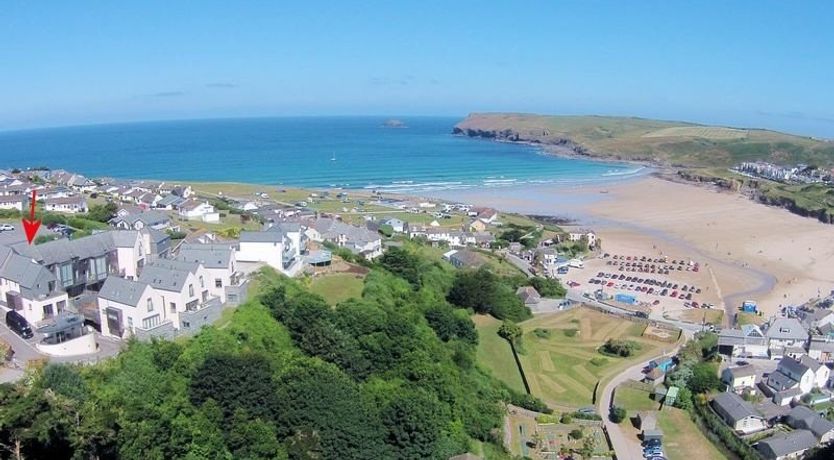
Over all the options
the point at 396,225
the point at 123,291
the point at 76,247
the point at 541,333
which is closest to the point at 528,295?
the point at 541,333

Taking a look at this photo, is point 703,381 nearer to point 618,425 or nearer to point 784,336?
point 618,425

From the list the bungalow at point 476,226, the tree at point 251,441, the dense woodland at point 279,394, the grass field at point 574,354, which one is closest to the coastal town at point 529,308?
the grass field at point 574,354

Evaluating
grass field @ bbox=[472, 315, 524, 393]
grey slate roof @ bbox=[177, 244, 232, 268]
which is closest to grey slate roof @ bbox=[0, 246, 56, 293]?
grey slate roof @ bbox=[177, 244, 232, 268]

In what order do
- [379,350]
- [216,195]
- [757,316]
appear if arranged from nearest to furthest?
[379,350] < [757,316] < [216,195]

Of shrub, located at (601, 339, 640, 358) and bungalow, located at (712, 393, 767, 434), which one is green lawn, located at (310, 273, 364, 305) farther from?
bungalow, located at (712, 393, 767, 434)

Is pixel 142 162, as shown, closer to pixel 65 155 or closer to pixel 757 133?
pixel 65 155

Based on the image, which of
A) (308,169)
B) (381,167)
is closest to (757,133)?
(381,167)

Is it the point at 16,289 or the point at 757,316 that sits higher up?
the point at 16,289
